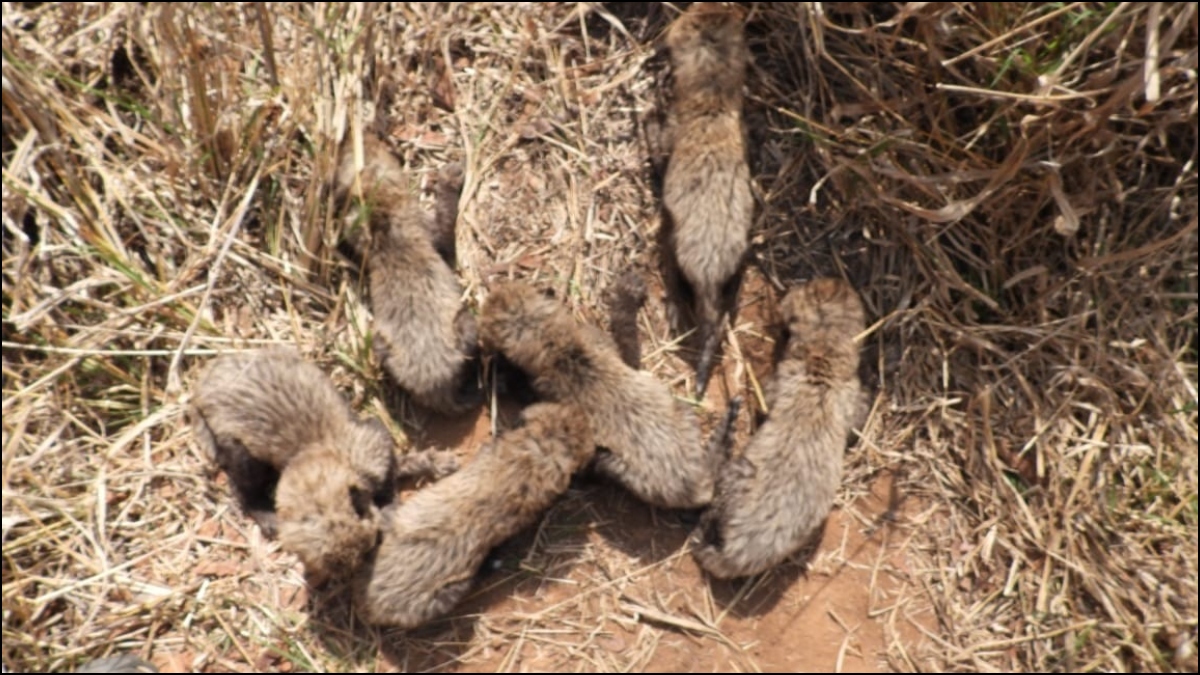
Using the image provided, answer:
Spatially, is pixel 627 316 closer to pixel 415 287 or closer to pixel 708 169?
pixel 708 169

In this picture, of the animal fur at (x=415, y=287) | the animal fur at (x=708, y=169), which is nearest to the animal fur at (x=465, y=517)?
the animal fur at (x=415, y=287)

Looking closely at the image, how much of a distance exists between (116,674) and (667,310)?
10.8ft

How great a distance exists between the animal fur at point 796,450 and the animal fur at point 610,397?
20cm

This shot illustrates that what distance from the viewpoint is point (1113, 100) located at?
4121mm

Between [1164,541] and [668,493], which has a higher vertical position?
[668,493]

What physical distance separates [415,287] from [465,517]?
124cm

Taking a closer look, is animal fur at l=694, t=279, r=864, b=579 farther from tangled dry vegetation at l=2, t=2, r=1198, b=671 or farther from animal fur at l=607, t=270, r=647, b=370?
animal fur at l=607, t=270, r=647, b=370

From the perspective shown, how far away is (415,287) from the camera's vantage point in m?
4.66

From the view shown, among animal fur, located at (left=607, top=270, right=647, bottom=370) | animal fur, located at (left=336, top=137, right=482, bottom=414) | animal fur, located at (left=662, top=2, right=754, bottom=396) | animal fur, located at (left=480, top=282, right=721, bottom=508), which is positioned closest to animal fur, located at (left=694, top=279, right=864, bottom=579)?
animal fur, located at (left=480, top=282, right=721, bottom=508)

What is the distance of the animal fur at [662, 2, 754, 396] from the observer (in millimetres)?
4672

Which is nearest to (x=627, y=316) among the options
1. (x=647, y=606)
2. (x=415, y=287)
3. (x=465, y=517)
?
(x=415, y=287)

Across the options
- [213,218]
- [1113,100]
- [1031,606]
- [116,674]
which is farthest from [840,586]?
[213,218]

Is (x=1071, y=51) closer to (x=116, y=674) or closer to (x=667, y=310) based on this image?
(x=667, y=310)

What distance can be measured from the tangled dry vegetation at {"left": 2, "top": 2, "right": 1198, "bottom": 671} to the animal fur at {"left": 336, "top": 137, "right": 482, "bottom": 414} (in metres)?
0.20
